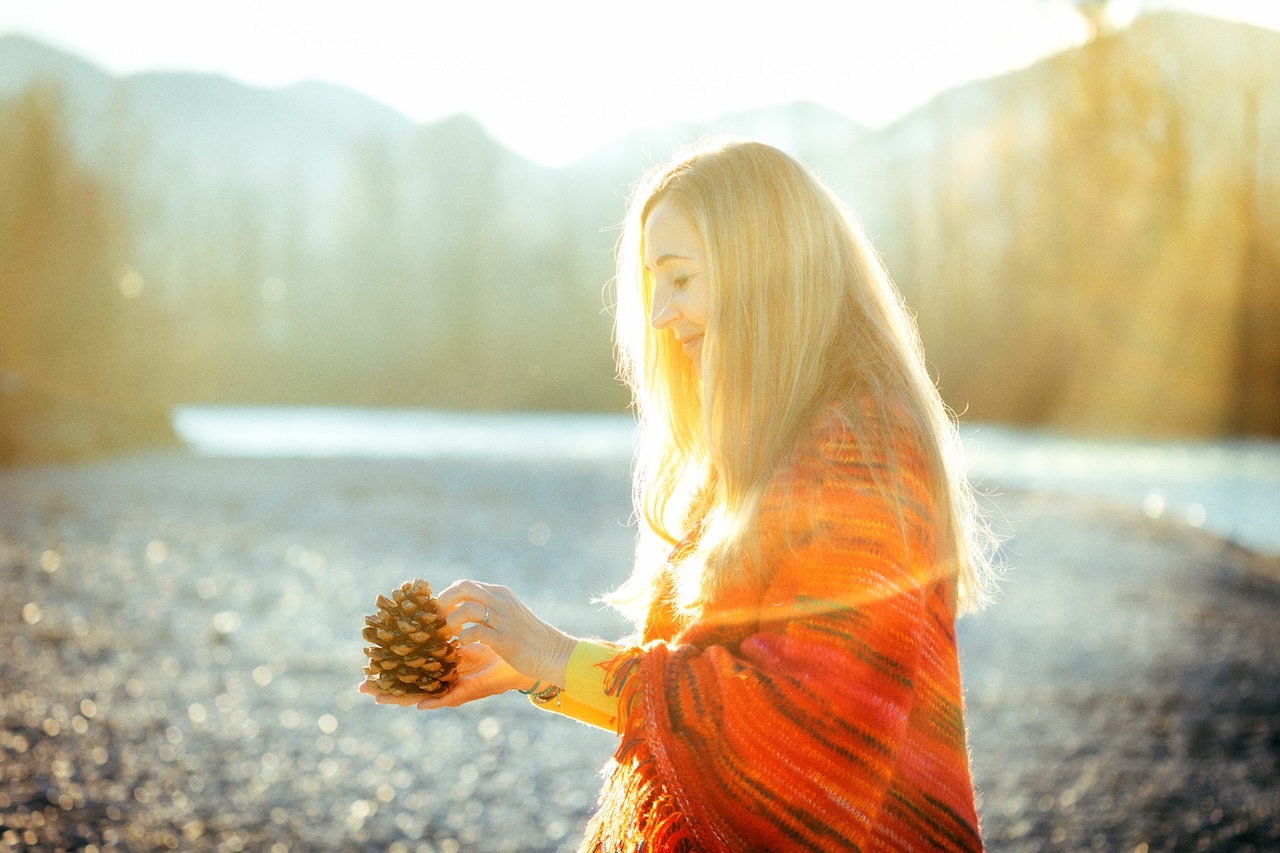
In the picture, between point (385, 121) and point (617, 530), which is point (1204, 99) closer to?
point (617, 530)

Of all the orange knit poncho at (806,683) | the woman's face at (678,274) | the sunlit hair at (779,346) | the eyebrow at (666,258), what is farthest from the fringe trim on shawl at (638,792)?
the eyebrow at (666,258)

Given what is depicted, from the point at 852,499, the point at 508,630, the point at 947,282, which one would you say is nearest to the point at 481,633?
the point at 508,630

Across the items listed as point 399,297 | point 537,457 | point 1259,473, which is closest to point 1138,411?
point 1259,473

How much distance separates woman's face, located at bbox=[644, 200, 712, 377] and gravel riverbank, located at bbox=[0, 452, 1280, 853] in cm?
292

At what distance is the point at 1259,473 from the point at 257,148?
4863 inches

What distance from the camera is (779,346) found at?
165cm

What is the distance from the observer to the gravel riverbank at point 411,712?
4156 mm

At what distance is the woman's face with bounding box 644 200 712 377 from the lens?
1716 mm

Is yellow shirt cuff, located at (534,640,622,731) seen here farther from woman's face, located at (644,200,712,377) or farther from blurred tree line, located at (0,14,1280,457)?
blurred tree line, located at (0,14,1280,457)

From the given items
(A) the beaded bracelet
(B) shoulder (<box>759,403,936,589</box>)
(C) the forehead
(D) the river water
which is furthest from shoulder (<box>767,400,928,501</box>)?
(D) the river water

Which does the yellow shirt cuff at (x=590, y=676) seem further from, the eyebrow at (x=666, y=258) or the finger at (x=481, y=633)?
the eyebrow at (x=666, y=258)

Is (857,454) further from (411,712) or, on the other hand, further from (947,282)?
(947,282)

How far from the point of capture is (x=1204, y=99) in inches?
928

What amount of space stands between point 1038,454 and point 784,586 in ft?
79.1
